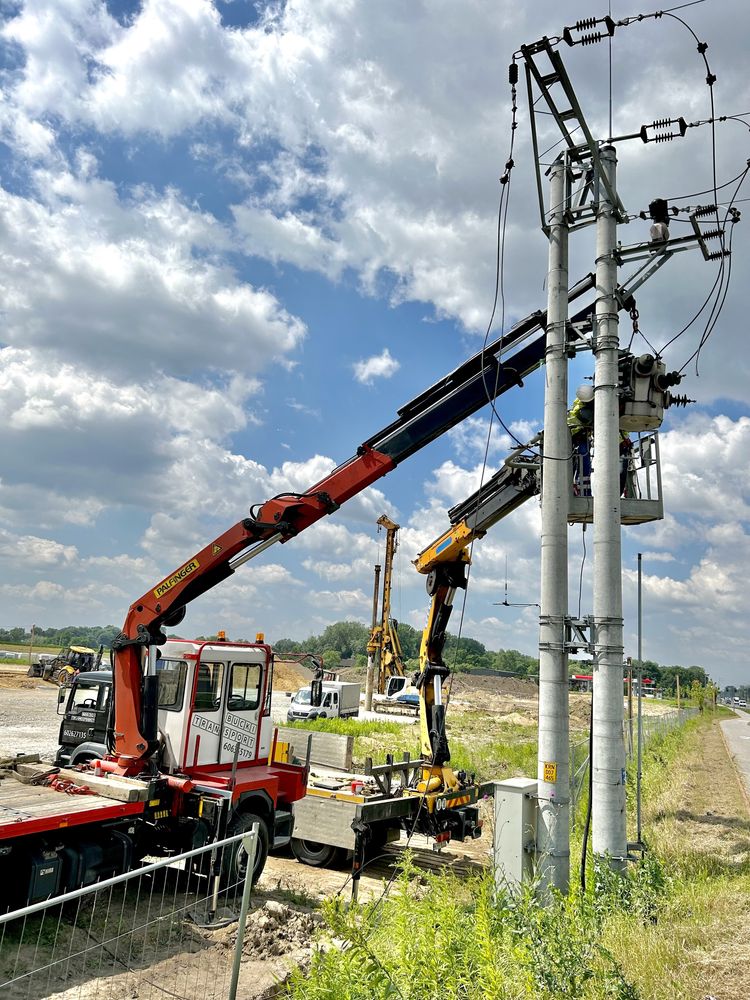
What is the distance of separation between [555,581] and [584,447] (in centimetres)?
251

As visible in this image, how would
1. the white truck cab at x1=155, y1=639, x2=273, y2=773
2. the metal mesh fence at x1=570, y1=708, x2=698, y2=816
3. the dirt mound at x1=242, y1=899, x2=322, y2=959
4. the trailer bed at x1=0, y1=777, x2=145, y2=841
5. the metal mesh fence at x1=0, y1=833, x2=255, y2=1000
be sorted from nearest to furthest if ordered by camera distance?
the metal mesh fence at x1=0, y1=833, x2=255, y2=1000
the trailer bed at x1=0, y1=777, x2=145, y2=841
the dirt mound at x1=242, y1=899, x2=322, y2=959
the white truck cab at x1=155, y1=639, x2=273, y2=773
the metal mesh fence at x1=570, y1=708, x2=698, y2=816

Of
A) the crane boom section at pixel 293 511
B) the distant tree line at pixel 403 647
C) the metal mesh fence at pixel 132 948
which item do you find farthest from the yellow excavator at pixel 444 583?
the distant tree line at pixel 403 647

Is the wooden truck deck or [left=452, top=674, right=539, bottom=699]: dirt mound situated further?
[left=452, top=674, right=539, bottom=699]: dirt mound

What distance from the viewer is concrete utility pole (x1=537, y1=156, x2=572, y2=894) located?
25.0 ft

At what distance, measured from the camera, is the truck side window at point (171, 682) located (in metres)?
9.21

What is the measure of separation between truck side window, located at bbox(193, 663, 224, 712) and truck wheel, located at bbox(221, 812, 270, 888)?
140 cm

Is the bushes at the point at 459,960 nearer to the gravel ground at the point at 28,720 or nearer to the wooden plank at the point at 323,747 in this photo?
the wooden plank at the point at 323,747

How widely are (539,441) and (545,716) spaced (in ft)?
12.4

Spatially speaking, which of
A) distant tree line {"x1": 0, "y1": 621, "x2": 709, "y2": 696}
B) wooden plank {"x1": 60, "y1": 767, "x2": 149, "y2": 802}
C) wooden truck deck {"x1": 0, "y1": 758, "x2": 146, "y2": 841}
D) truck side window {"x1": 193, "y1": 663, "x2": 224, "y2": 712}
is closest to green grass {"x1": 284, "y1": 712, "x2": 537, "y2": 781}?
truck side window {"x1": 193, "y1": 663, "x2": 224, "y2": 712}

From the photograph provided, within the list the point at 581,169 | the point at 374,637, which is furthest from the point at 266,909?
the point at 374,637

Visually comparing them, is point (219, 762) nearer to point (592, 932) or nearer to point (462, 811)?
point (462, 811)

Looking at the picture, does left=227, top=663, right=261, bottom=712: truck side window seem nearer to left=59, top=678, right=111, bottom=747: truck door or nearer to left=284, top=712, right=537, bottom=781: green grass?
left=59, top=678, right=111, bottom=747: truck door

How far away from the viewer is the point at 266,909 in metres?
7.77

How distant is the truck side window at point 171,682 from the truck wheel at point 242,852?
1.61 meters
